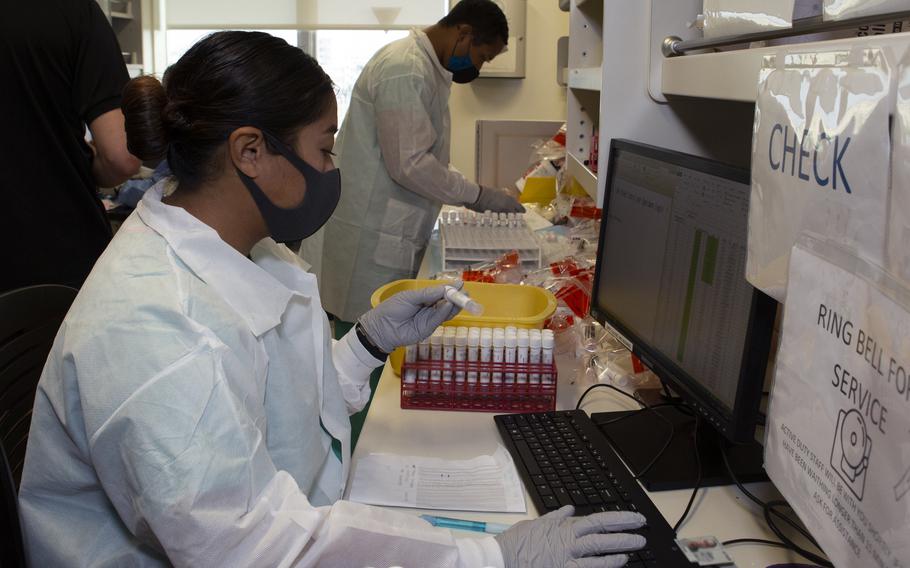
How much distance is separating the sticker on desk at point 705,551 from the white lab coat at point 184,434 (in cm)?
23

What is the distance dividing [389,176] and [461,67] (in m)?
0.52

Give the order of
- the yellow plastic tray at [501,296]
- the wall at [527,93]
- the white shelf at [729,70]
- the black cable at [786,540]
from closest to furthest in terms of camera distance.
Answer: the white shelf at [729,70]
the black cable at [786,540]
the yellow plastic tray at [501,296]
the wall at [527,93]

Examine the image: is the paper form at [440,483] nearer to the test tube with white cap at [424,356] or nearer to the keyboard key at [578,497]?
the keyboard key at [578,497]

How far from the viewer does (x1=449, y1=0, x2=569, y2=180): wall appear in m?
4.72

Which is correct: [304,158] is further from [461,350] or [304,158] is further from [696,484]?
[696,484]

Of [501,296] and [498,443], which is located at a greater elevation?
[501,296]

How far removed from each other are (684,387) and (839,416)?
0.45 m

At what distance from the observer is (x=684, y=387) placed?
1.12 m

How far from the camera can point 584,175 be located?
6.97 feet

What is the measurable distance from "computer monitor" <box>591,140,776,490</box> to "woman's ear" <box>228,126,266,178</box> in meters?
0.59

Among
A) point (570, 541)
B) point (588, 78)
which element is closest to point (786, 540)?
point (570, 541)

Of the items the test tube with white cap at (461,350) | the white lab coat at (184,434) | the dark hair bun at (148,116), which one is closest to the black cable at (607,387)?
the test tube with white cap at (461,350)

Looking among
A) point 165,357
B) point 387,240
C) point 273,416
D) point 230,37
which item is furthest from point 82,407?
point 387,240

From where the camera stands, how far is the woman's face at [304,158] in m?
1.08
